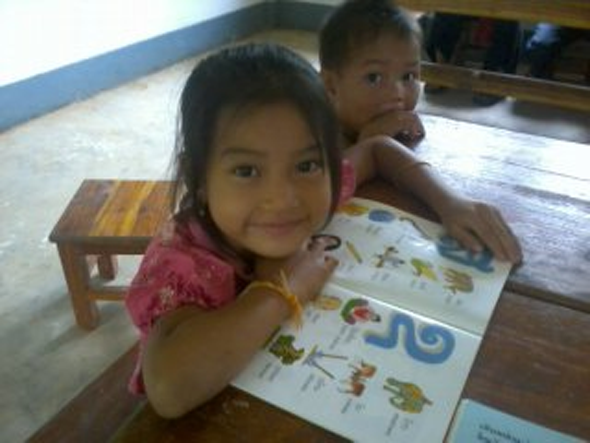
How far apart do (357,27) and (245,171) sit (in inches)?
22.0

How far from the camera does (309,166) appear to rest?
645 mm

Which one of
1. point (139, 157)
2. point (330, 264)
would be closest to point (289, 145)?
point (330, 264)

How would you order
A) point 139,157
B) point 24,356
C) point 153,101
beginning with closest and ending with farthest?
point 24,356, point 139,157, point 153,101

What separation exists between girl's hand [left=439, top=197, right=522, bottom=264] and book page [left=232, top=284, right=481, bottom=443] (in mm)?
177

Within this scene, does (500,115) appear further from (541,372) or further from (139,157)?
(541,372)

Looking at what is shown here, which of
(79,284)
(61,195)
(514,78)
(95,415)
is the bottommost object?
(61,195)

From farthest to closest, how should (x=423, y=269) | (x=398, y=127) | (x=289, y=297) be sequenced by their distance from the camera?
(x=398, y=127), (x=423, y=269), (x=289, y=297)

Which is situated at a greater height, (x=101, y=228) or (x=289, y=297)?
(x=289, y=297)

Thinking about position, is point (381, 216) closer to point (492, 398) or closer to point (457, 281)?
point (457, 281)

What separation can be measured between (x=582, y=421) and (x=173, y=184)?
0.50 meters

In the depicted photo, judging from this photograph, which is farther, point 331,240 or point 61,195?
point 61,195

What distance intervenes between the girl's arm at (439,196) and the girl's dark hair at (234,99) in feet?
0.63

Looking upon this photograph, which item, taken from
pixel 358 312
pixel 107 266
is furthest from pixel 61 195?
pixel 358 312

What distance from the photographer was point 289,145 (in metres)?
0.61
